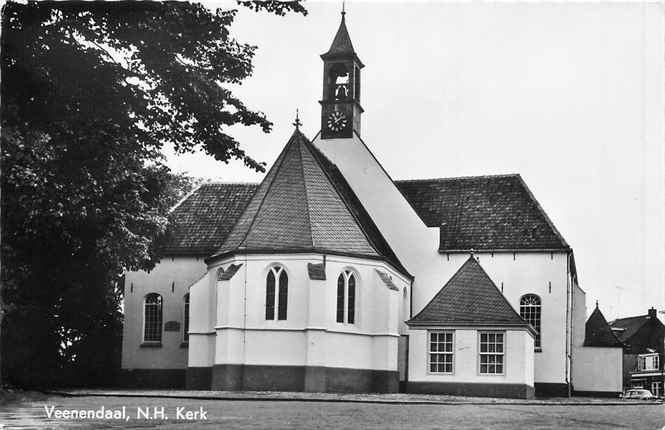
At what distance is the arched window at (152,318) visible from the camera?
143ft

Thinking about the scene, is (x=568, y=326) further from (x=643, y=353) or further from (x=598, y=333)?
(x=643, y=353)

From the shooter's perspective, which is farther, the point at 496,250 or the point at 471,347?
the point at 496,250

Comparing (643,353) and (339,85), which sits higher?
(339,85)

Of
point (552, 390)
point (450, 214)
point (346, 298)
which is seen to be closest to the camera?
point (346, 298)

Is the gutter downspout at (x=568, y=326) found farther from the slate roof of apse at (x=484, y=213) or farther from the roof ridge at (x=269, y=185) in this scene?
the roof ridge at (x=269, y=185)

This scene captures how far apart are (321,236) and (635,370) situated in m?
62.6

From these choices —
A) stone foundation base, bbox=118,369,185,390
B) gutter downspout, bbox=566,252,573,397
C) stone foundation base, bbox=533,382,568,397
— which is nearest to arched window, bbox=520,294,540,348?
gutter downspout, bbox=566,252,573,397

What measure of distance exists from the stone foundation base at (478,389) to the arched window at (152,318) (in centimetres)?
1252

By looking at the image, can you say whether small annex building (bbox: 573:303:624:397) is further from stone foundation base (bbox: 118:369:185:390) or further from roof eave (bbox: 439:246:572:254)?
stone foundation base (bbox: 118:369:185:390)

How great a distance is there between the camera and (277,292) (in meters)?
36.2

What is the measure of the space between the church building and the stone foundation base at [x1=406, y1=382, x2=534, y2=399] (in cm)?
5

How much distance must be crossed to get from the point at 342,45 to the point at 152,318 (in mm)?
14714

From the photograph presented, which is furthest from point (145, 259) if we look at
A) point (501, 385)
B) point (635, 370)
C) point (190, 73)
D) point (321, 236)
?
point (635, 370)

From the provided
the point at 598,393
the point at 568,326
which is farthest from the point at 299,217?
the point at 598,393
